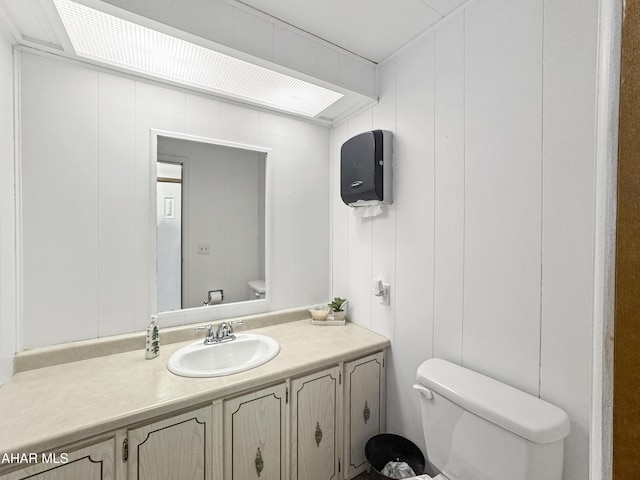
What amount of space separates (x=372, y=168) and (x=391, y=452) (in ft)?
4.99

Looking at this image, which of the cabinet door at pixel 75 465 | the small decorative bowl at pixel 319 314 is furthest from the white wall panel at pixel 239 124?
the cabinet door at pixel 75 465

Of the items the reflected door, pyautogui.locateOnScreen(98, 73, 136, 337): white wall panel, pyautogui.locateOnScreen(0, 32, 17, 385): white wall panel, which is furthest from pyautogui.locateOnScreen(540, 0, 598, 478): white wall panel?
pyautogui.locateOnScreen(0, 32, 17, 385): white wall panel

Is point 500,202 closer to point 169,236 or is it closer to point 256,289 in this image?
point 256,289

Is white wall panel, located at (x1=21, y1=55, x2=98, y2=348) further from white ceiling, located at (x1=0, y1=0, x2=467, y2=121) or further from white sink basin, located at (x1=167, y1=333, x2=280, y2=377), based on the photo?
white sink basin, located at (x1=167, y1=333, x2=280, y2=377)

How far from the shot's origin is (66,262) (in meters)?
1.28

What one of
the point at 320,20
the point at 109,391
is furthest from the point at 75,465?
the point at 320,20

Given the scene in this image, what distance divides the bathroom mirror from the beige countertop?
325mm

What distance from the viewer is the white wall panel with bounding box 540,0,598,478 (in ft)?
2.89

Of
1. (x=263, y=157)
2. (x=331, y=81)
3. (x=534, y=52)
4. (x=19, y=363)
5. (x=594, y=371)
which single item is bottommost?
(x=19, y=363)

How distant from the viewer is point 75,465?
881mm

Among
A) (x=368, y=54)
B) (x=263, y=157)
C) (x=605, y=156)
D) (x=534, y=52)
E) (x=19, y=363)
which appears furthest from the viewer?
(x=263, y=157)

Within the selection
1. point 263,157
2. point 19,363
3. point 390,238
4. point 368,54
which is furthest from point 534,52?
point 19,363

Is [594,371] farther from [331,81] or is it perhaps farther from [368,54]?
[368,54]

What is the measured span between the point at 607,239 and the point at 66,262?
5.78ft
